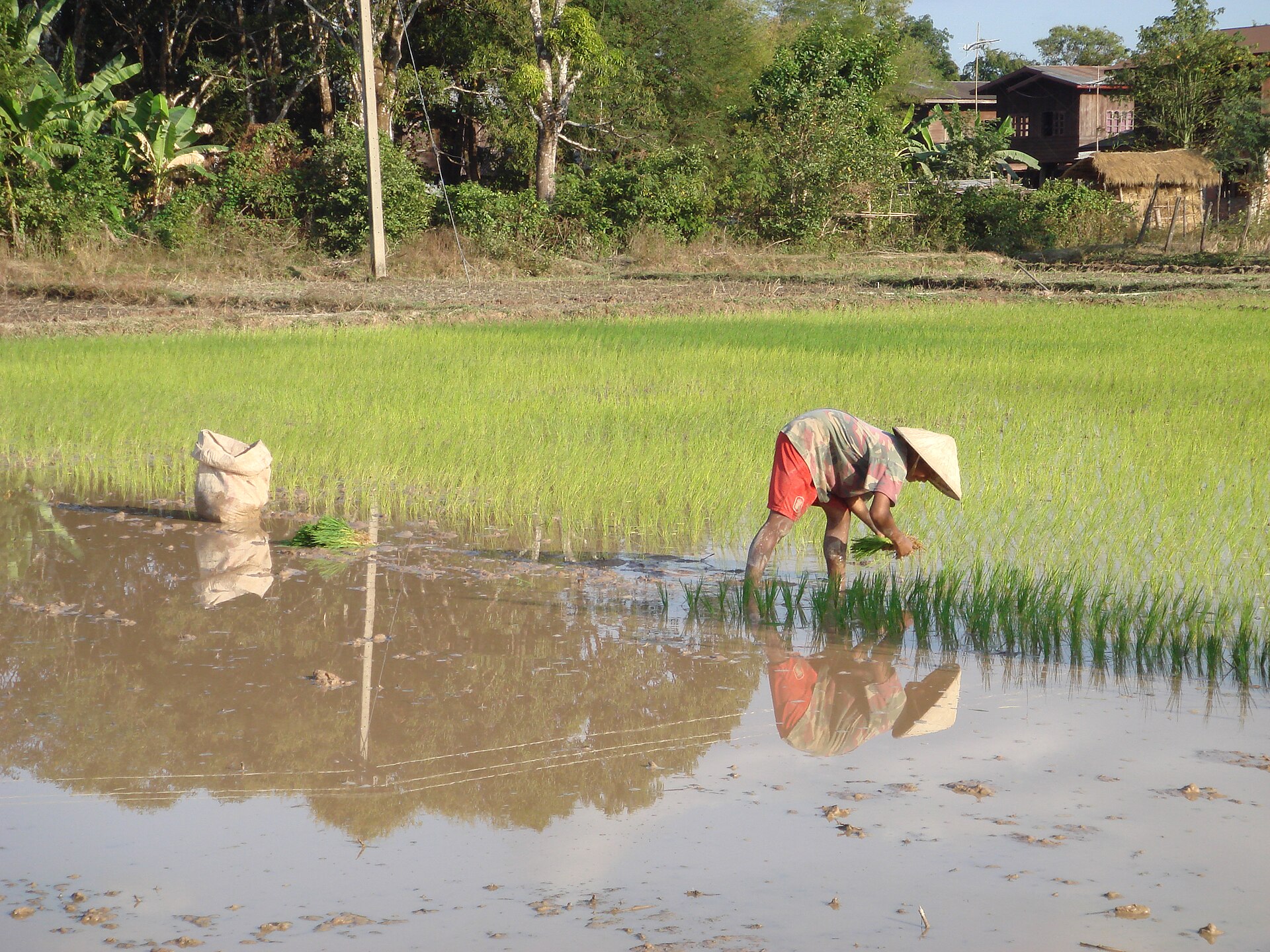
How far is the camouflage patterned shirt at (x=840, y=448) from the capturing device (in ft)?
12.4

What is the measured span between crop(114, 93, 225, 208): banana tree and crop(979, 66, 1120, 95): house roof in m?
22.0

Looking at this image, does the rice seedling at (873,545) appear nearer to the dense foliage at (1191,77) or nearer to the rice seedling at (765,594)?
the rice seedling at (765,594)

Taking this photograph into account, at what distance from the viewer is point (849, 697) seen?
10.6ft

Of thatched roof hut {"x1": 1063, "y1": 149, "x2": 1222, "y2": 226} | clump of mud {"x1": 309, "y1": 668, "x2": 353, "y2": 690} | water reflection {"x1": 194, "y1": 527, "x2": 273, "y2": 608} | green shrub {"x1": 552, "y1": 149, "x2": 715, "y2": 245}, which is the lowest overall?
clump of mud {"x1": 309, "y1": 668, "x2": 353, "y2": 690}

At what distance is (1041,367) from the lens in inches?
344

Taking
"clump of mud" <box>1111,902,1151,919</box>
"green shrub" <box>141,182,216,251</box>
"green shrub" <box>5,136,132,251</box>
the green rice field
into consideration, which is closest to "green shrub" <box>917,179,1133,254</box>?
the green rice field

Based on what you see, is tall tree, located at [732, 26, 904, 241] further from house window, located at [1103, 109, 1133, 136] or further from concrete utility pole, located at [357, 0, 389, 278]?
house window, located at [1103, 109, 1133, 136]

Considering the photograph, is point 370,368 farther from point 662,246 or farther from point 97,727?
point 662,246

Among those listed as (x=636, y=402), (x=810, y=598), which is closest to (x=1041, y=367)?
(x=636, y=402)

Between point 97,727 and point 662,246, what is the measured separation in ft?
54.9

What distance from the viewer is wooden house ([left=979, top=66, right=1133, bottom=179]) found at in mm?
31984

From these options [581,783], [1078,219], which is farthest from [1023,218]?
[581,783]

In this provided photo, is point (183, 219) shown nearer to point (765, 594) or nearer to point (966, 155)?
point (966, 155)

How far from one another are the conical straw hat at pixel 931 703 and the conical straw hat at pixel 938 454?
0.59 m
